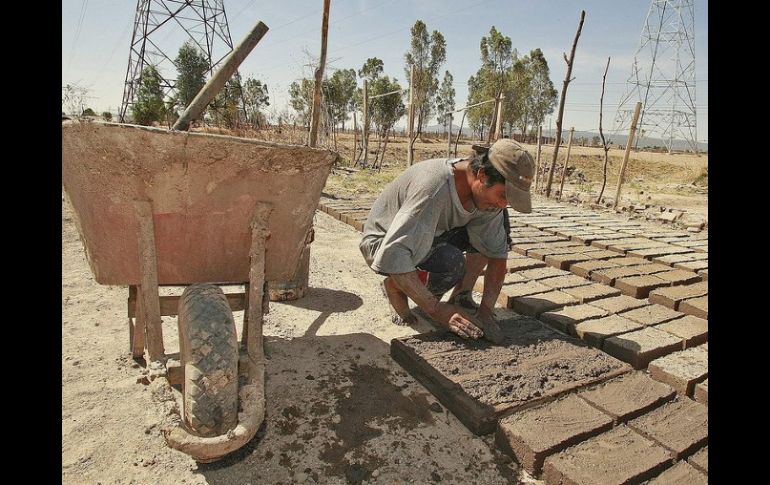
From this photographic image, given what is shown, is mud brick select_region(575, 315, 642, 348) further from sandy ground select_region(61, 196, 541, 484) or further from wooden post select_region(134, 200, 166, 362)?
wooden post select_region(134, 200, 166, 362)

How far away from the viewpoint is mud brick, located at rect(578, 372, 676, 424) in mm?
2117

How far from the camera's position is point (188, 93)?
1631 centimetres

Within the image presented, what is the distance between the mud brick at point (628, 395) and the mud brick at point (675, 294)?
3.93 ft

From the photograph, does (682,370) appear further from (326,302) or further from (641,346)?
(326,302)

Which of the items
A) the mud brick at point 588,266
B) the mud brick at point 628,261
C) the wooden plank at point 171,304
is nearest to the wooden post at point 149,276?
the wooden plank at point 171,304

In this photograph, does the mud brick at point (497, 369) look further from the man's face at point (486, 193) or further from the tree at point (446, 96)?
the tree at point (446, 96)

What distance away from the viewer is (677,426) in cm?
206

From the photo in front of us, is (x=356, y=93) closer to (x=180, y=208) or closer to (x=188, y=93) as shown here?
(x=188, y=93)

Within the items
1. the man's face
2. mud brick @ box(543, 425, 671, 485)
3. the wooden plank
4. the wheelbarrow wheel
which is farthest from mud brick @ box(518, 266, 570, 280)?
the wheelbarrow wheel

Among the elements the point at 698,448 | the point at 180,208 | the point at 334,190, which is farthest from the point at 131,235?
the point at 334,190

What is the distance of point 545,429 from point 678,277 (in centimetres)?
271

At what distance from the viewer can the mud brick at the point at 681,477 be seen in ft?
5.71

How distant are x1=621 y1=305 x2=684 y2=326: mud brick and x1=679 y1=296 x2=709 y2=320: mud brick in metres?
0.07

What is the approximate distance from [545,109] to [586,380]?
143 feet
